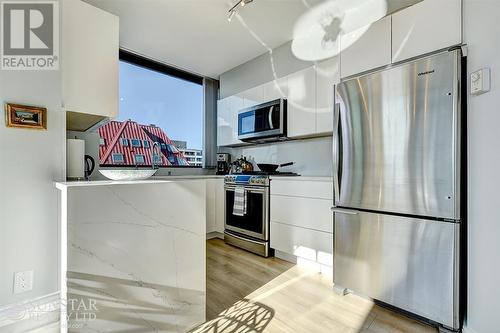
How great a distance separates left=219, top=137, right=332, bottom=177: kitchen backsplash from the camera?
116 inches

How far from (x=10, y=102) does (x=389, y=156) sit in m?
2.45

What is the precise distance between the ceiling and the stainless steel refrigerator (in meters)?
1.23

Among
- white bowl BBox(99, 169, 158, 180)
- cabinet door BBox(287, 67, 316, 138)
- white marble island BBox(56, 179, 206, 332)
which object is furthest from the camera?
cabinet door BBox(287, 67, 316, 138)

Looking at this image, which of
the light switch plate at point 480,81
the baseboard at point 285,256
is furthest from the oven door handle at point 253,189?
the light switch plate at point 480,81

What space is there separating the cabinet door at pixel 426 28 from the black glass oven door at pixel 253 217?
6.07 ft

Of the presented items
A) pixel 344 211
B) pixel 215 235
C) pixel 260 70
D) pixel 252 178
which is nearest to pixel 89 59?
pixel 252 178

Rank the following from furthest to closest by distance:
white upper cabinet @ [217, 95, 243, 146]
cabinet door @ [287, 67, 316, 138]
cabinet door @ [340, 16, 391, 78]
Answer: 1. white upper cabinet @ [217, 95, 243, 146]
2. cabinet door @ [287, 67, 316, 138]
3. cabinet door @ [340, 16, 391, 78]

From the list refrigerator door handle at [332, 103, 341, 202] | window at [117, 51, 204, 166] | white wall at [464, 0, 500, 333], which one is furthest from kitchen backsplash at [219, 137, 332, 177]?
white wall at [464, 0, 500, 333]

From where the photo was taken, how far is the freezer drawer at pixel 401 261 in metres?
1.45

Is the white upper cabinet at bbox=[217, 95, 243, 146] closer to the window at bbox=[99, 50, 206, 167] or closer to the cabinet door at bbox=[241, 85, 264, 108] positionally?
the cabinet door at bbox=[241, 85, 264, 108]

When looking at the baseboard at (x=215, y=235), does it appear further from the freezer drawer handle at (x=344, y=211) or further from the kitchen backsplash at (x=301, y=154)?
the freezer drawer handle at (x=344, y=211)

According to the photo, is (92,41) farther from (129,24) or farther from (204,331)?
(204,331)

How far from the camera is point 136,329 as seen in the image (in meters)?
1.23

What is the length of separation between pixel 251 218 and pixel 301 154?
1.07m
